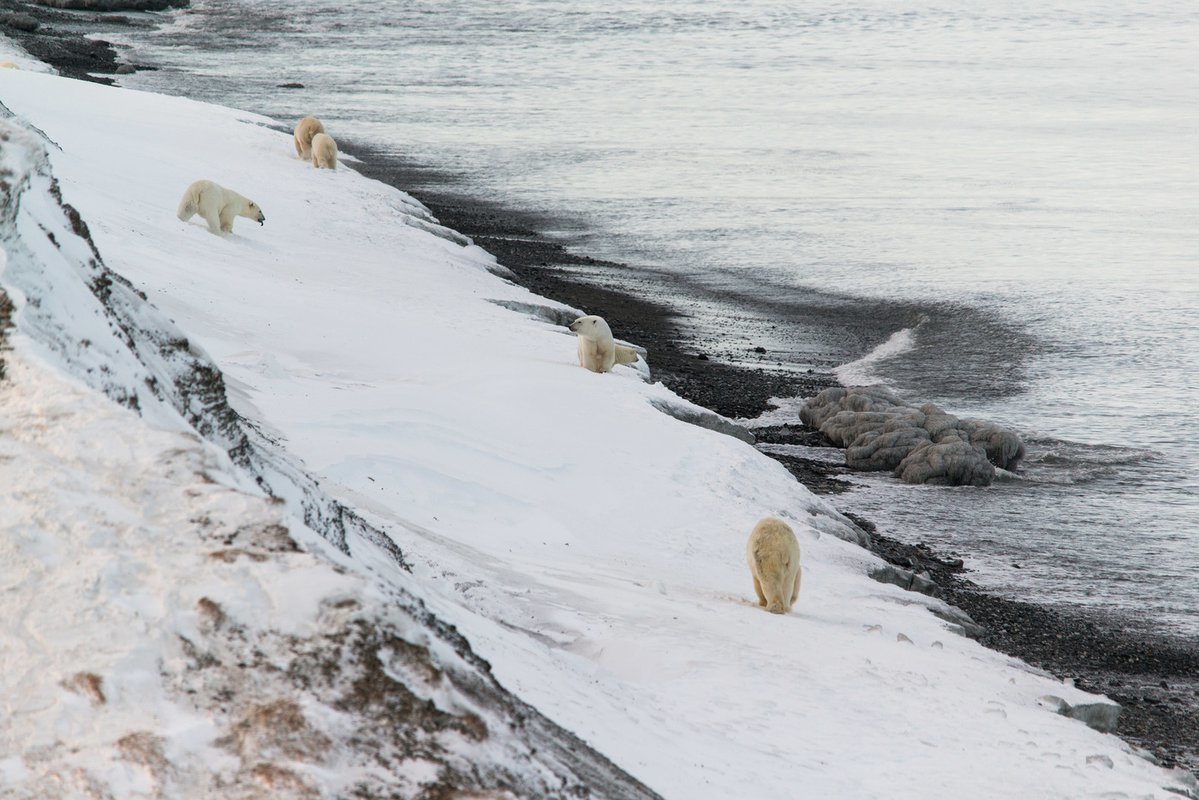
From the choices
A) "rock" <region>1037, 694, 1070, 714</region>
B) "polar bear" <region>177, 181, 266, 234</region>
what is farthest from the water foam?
"rock" <region>1037, 694, 1070, 714</region>

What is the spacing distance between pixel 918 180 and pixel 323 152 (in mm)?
16336

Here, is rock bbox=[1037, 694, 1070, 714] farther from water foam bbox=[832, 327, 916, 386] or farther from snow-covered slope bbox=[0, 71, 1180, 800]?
water foam bbox=[832, 327, 916, 386]

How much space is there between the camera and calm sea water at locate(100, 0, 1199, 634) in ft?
48.7

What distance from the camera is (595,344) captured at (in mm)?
13367

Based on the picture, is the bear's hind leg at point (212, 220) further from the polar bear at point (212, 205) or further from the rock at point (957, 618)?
the rock at point (957, 618)

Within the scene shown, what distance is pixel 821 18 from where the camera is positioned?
252ft

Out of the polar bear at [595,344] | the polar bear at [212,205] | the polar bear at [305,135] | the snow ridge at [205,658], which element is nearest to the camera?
the snow ridge at [205,658]

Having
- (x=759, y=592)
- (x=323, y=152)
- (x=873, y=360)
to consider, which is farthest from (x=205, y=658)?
(x=323, y=152)

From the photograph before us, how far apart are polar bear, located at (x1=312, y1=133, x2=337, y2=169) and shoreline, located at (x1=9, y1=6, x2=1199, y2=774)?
340cm

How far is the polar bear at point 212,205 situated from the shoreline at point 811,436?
5.99m

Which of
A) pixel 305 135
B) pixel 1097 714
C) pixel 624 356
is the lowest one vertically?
pixel 1097 714

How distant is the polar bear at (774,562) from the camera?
8438mm

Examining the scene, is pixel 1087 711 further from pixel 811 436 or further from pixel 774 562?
pixel 811 436

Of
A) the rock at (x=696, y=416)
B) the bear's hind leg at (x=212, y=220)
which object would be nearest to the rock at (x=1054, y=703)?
the rock at (x=696, y=416)
